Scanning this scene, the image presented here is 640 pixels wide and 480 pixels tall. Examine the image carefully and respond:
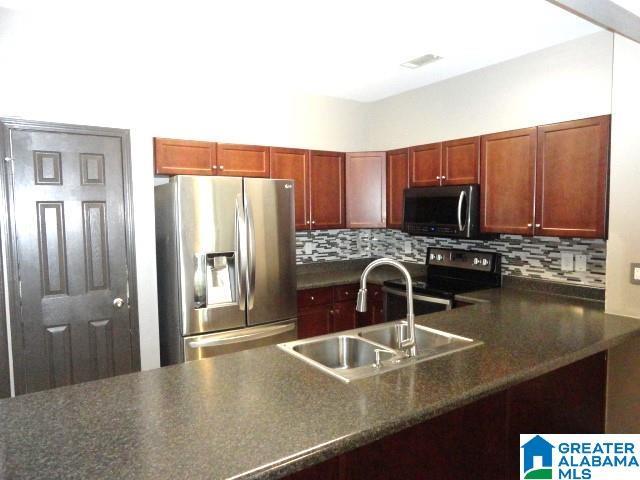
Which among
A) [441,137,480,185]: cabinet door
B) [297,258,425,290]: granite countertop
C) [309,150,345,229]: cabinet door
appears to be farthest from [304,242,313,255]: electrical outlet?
[441,137,480,185]: cabinet door

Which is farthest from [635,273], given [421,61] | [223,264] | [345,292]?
[223,264]

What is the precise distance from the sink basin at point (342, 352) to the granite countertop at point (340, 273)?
5.05ft

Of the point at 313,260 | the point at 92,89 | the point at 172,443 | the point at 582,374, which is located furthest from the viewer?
the point at 313,260

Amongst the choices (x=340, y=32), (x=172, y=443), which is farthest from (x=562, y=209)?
(x=172, y=443)

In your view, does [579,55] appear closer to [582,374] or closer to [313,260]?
[582,374]

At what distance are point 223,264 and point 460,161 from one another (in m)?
1.92

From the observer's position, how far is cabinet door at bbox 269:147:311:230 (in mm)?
3592

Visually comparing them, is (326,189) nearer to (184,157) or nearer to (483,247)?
(184,157)

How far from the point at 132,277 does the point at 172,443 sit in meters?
1.97

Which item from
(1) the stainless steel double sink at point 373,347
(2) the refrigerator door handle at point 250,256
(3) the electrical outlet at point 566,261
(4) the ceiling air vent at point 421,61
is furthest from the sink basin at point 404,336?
(4) the ceiling air vent at point 421,61

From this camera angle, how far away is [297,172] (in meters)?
3.70

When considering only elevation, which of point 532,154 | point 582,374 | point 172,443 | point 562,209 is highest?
point 532,154

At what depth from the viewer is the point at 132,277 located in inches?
111

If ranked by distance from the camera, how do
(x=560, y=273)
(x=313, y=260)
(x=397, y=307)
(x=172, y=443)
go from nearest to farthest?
(x=172, y=443), (x=560, y=273), (x=397, y=307), (x=313, y=260)
